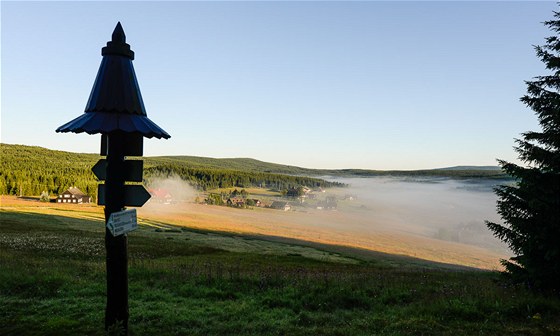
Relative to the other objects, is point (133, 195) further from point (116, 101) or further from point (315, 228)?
point (315, 228)

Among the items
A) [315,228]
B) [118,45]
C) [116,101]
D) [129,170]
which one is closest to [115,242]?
[129,170]

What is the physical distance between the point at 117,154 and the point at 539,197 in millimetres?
12669

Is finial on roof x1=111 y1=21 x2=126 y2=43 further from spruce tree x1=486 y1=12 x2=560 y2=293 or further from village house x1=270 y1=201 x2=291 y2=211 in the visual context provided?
village house x1=270 y1=201 x2=291 y2=211

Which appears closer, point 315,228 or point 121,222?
point 121,222

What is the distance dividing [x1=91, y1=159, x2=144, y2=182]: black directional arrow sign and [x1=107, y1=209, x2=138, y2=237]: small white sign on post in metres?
0.64

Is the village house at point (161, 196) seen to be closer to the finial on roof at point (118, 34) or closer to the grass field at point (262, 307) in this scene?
the grass field at point (262, 307)

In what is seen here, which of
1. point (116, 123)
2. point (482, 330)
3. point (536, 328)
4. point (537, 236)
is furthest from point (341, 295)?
point (116, 123)

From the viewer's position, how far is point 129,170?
677 cm

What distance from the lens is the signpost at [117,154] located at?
6641 millimetres

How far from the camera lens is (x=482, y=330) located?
8117mm

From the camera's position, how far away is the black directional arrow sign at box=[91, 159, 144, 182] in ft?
22.1

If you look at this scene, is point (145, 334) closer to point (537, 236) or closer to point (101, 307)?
point (101, 307)

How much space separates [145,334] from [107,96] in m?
4.82

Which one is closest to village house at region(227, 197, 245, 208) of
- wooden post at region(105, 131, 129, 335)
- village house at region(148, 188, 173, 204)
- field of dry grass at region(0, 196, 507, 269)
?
field of dry grass at region(0, 196, 507, 269)
